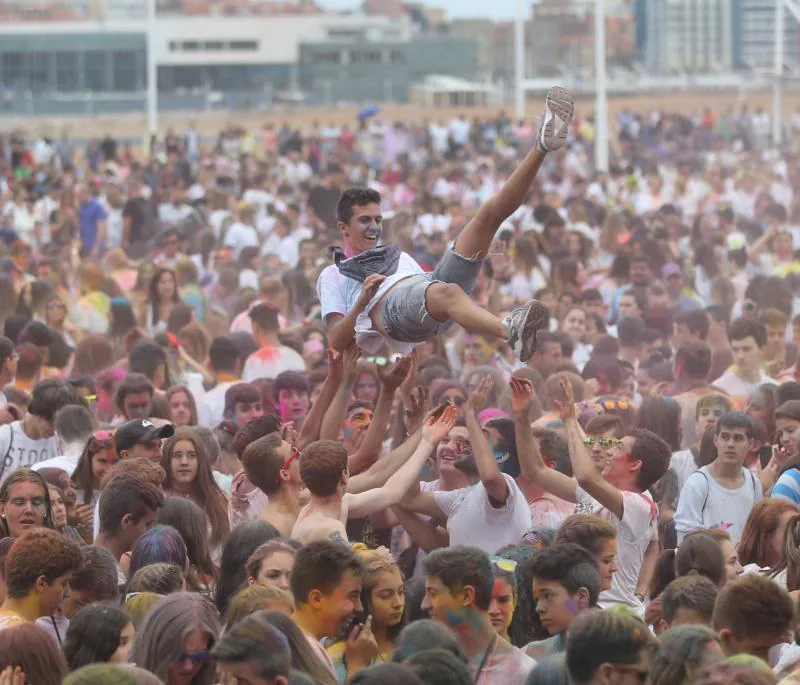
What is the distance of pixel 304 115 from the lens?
7219 cm

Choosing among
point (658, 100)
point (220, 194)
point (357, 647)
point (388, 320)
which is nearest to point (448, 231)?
point (220, 194)

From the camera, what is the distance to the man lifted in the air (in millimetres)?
8844

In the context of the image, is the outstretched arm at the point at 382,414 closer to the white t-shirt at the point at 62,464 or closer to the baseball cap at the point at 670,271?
the white t-shirt at the point at 62,464

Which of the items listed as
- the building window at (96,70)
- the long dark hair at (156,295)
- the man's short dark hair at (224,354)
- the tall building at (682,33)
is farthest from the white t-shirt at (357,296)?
the tall building at (682,33)

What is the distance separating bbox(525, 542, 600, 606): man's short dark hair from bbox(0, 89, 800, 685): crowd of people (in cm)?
1

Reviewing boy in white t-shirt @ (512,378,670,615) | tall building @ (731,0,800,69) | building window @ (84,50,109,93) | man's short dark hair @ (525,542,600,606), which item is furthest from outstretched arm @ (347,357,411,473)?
tall building @ (731,0,800,69)

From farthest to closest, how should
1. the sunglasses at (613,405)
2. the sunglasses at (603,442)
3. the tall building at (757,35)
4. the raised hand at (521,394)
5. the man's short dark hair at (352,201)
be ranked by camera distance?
the tall building at (757,35) < the sunglasses at (613,405) < the man's short dark hair at (352,201) < the sunglasses at (603,442) < the raised hand at (521,394)

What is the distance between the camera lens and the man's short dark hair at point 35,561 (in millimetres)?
7035

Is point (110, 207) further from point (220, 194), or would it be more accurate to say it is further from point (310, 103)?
point (310, 103)

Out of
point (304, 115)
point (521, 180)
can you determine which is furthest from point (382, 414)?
point (304, 115)

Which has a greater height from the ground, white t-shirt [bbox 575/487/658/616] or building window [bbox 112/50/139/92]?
building window [bbox 112/50/139/92]

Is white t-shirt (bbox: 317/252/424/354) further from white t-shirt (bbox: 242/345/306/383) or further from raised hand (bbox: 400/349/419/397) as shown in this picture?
white t-shirt (bbox: 242/345/306/383)

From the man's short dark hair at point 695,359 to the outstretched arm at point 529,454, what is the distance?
3.24 metres

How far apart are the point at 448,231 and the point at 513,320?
13.9 m
